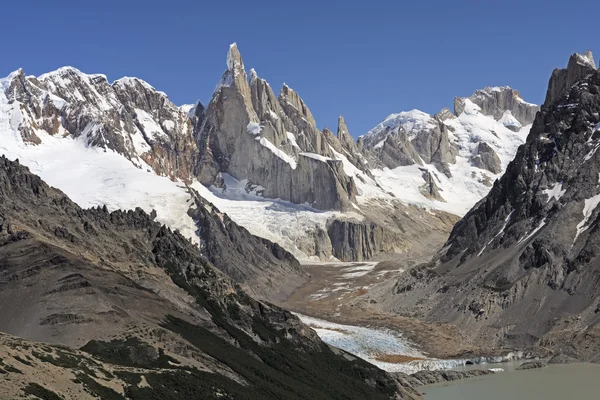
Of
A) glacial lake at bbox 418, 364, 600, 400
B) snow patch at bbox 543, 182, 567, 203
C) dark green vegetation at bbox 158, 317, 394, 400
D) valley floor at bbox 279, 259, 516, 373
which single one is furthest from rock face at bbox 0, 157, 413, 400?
snow patch at bbox 543, 182, 567, 203

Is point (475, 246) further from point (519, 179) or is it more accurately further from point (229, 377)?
point (229, 377)

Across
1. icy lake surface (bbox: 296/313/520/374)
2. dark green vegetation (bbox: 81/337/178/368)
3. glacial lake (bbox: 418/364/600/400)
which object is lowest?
glacial lake (bbox: 418/364/600/400)

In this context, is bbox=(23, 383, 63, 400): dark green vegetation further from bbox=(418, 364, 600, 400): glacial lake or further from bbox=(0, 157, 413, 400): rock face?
bbox=(418, 364, 600, 400): glacial lake

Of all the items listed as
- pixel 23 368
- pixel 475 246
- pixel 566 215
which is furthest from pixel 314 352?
pixel 475 246

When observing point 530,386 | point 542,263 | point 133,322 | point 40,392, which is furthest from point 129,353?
point 542,263

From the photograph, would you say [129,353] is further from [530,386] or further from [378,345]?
[378,345]

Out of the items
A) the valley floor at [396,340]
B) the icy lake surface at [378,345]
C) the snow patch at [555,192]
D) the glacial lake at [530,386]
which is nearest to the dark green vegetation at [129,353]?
the glacial lake at [530,386]

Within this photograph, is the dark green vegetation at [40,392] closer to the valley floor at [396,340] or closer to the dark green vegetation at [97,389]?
the dark green vegetation at [97,389]
